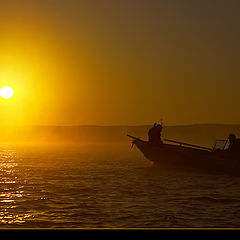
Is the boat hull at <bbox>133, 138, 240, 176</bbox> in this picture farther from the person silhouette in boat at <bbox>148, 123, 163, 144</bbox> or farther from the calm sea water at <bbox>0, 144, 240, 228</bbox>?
the calm sea water at <bbox>0, 144, 240, 228</bbox>

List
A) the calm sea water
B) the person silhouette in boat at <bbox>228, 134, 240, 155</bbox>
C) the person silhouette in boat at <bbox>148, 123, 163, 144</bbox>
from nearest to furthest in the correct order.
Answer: the calm sea water
the person silhouette in boat at <bbox>228, 134, 240, 155</bbox>
the person silhouette in boat at <bbox>148, 123, 163, 144</bbox>

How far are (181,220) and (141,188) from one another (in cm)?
1069

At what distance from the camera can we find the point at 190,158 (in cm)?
3456

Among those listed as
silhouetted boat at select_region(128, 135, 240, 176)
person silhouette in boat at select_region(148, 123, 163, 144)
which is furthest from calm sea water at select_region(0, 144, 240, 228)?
person silhouette in boat at select_region(148, 123, 163, 144)

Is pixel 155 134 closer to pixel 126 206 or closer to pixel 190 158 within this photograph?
pixel 190 158

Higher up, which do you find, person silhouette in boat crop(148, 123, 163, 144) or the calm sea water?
person silhouette in boat crop(148, 123, 163, 144)

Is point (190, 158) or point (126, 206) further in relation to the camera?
point (190, 158)

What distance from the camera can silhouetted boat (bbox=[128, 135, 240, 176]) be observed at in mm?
31109

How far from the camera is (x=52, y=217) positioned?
1480 centimetres

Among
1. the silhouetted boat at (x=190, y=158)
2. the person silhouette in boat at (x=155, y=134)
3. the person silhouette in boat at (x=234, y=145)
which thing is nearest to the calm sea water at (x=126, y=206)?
the person silhouette in boat at (x=234, y=145)

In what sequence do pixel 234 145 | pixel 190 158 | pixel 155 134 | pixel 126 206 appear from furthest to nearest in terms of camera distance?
pixel 155 134, pixel 190 158, pixel 234 145, pixel 126 206

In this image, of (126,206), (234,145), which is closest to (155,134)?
(234,145)

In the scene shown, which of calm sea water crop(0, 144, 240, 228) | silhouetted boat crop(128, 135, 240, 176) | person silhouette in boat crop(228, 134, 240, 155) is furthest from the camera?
silhouetted boat crop(128, 135, 240, 176)
